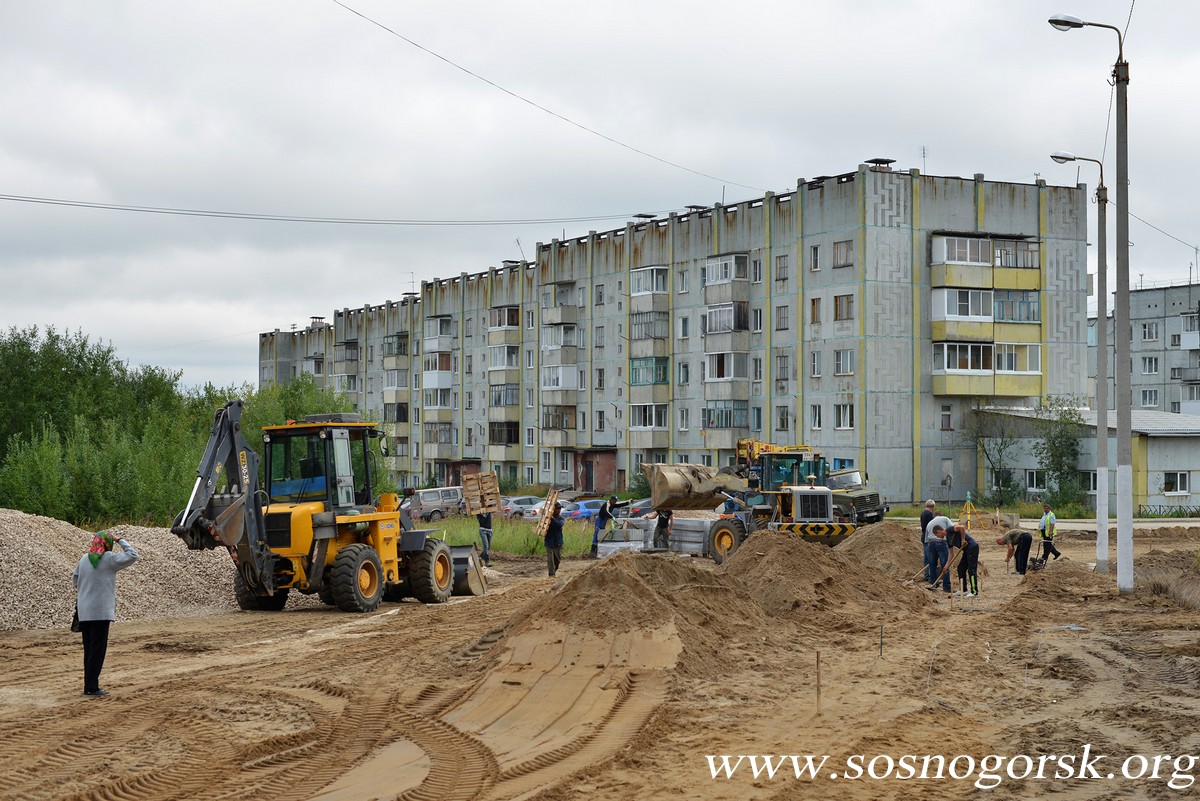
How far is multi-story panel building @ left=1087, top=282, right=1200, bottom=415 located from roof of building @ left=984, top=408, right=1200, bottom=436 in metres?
28.1

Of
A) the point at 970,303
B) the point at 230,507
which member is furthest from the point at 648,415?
the point at 230,507

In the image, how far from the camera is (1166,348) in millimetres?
88000

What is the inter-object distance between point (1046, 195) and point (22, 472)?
154ft

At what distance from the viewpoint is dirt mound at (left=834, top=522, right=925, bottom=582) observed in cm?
2989

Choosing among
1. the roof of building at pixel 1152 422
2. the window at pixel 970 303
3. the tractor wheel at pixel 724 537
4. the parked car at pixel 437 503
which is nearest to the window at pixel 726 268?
the window at pixel 970 303

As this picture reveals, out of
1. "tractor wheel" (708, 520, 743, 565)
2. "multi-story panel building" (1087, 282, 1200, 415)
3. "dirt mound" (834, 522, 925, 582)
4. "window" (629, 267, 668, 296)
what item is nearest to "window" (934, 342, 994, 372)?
"window" (629, 267, 668, 296)

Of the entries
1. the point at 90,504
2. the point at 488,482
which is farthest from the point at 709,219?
the point at 90,504

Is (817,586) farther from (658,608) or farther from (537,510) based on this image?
(537,510)

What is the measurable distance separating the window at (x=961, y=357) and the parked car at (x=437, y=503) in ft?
72.7

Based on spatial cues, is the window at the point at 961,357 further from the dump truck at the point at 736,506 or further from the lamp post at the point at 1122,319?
the lamp post at the point at 1122,319

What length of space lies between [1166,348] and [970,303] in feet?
126

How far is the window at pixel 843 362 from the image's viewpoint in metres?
56.4

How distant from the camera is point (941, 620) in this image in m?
20.8

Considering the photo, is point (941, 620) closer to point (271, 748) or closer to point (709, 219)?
point (271, 748)
